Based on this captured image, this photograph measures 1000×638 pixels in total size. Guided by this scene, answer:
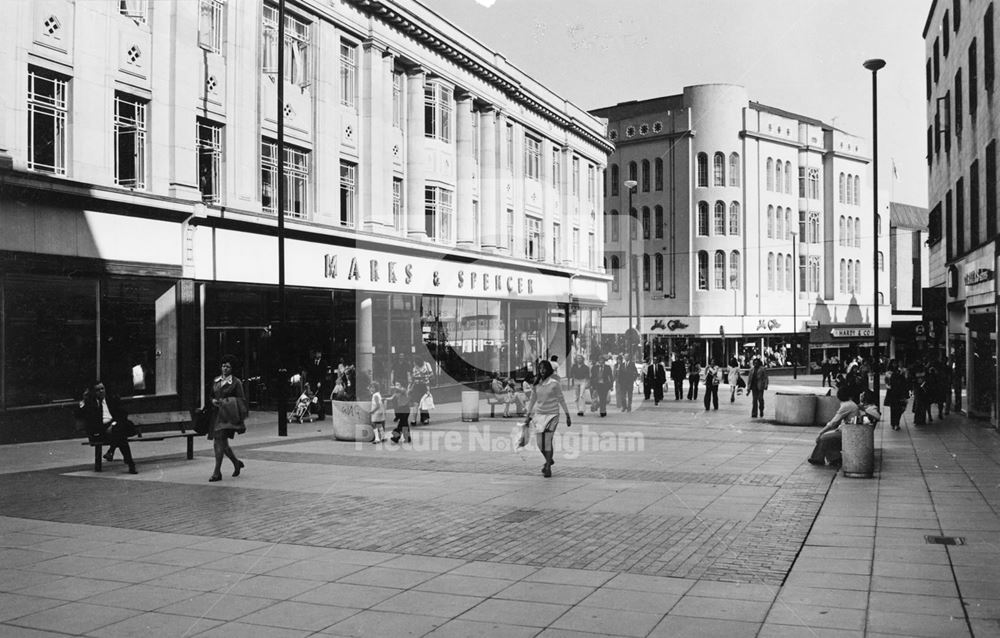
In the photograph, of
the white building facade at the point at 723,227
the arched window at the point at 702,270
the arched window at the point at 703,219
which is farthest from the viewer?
the arched window at the point at 702,270

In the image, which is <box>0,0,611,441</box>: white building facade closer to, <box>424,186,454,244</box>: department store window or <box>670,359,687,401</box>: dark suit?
<box>424,186,454,244</box>: department store window

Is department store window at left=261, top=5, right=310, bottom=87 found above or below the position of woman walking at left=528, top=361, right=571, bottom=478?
above

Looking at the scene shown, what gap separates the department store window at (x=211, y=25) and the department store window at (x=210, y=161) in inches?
80.9

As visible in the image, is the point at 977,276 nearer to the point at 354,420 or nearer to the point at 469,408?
the point at 469,408

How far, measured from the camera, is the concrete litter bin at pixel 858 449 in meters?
13.3

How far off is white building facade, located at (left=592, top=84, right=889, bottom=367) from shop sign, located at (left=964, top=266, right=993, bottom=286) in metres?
35.9

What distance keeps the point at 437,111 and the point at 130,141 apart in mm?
15124

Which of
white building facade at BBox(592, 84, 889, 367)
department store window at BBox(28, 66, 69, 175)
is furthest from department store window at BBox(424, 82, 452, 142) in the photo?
white building facade at BBox(592, 84, 889, 367)

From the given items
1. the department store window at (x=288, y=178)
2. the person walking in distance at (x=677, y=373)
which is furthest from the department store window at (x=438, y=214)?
the person walking in distance at (x=677, y=373)

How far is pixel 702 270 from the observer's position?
6475cm

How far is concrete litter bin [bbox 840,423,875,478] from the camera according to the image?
13289 millimetres

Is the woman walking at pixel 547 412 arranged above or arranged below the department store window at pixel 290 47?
below

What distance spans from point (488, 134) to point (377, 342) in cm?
1264

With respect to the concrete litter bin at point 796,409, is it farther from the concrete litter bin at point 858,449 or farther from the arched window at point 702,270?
the arched window at point 702,270
